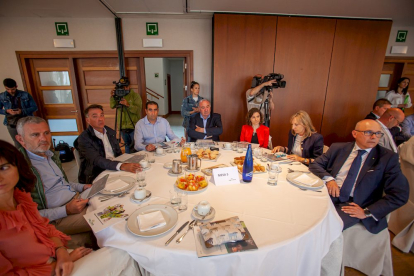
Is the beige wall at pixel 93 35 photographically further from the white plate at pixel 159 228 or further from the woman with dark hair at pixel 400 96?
the woman with dark hair at pixel 400 96

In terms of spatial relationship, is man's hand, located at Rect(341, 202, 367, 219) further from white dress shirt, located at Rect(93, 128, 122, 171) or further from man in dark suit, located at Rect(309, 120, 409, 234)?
white dress shirt, located at Rect(93, 128, 122, 171)

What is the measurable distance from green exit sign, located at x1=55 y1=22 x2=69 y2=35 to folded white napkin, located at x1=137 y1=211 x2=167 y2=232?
4.48 meters

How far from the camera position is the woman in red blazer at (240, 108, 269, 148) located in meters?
2.55

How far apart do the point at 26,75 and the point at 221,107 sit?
409cm

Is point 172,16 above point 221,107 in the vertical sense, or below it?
above

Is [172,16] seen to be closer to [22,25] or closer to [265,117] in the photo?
[265,117]

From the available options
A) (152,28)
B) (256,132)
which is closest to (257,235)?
(256,132)

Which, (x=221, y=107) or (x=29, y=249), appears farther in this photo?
(x=221, y=107)

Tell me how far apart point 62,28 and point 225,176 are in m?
4.54

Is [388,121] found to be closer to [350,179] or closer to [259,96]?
[350,179]

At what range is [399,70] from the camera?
4.46 metres

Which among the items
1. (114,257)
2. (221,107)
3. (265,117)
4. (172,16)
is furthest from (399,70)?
(114,257)

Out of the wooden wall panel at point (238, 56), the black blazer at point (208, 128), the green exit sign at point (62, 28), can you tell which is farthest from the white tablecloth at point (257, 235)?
the green exit sign at point (62, 28)

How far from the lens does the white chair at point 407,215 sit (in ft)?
5.69
